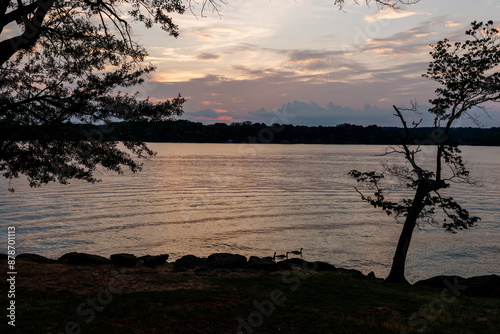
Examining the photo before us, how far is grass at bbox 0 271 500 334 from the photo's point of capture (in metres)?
10.4

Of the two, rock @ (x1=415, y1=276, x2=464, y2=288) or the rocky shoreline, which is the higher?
the rocky shoreline

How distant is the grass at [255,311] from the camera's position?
10375 mm

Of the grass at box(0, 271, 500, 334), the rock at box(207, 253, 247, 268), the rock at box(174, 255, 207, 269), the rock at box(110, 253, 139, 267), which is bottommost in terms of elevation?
the rock at box(174, 255, 207, 269)

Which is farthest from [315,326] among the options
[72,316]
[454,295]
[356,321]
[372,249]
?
[372,249]

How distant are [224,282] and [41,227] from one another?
26.6 m

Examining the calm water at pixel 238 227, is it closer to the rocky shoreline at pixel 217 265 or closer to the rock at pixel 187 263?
the rocky shoreline at pixel 217 265

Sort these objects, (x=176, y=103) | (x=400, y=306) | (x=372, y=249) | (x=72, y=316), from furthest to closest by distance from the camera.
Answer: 1. (x=372, y=249)
2. (x=176, y=103)
3. (x=400, y=306)
4. (x=72, y=316)

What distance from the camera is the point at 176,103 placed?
16.4 m

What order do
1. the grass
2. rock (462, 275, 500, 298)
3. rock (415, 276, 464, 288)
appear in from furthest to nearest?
rock (415, 276, 464, 288), rock (462, 275, 500, 298), the grass

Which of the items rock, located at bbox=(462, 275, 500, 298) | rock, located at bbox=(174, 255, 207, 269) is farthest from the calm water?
rock, located at bbox=(462, 275, 500, 298)

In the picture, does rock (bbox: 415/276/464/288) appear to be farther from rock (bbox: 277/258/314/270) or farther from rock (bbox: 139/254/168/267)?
rock (bbox: 139/254/168/267)

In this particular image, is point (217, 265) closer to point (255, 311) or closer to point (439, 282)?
point (255, 311)

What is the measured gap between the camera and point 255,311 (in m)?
11.8

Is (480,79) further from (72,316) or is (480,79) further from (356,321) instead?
(72,316)
